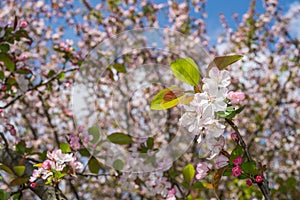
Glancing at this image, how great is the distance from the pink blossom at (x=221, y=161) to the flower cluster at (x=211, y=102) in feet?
0.46

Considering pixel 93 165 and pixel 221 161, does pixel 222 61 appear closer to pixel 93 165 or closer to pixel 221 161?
pixel 221 161

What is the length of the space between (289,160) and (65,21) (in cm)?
362

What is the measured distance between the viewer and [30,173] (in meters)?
1.73

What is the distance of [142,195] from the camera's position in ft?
13.7

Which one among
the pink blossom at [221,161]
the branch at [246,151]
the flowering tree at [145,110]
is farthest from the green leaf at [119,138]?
the branch at [246,151]

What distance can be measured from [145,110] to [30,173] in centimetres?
324

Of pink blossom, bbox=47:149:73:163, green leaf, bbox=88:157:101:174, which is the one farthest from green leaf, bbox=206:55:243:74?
green leaf, bbox=88:157:101:174

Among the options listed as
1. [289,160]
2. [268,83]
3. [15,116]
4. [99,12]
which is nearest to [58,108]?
[15,116]

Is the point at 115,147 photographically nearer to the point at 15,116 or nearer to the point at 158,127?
the point at 158,127

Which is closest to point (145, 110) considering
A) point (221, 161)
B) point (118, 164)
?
point (118, 164)

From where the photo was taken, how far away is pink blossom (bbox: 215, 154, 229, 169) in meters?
1.21

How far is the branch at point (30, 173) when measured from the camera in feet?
5.09

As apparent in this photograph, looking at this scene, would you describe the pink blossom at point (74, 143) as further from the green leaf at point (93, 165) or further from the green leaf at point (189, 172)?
the green leaf at point (189, 172)

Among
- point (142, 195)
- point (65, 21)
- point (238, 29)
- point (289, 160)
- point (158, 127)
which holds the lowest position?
point (289, 160)
